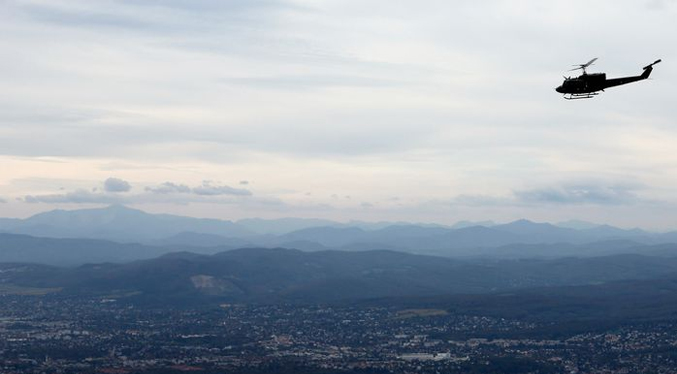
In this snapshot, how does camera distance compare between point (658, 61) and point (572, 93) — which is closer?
point (658, 61)

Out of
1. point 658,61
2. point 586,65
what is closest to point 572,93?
point 586,65

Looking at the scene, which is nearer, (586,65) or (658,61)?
(658,61)

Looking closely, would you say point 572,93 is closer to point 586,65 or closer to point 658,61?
point 586,65

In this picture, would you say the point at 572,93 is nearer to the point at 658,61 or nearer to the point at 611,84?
the point at 611,84

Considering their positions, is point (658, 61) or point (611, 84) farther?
point (611, 84)
